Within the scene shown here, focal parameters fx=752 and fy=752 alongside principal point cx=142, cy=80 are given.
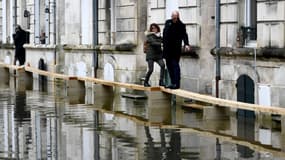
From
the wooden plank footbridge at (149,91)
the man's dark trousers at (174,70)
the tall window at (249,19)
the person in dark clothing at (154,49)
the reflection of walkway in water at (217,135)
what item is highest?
the tall window at (249,19)

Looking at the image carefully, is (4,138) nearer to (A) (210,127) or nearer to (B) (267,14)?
(A) (210,127)

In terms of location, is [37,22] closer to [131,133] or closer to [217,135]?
[131,133]

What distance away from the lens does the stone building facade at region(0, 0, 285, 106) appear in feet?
53.6

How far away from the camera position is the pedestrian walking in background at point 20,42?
32.2m

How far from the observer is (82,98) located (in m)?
21.7

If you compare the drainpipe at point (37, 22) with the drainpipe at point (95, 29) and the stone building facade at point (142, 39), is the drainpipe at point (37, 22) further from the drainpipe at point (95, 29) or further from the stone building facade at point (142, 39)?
the drainpipe at point (95, 29)

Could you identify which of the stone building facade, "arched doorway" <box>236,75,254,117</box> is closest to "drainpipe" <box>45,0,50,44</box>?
the stone building facade

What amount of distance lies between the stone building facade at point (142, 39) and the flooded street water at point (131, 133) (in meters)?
0.94

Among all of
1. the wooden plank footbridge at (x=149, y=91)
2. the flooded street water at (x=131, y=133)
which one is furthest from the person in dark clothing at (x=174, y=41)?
the flooded street water at (x=131, y=133)

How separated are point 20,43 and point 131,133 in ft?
63.6

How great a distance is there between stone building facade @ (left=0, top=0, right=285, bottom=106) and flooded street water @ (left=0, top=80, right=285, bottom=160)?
0.94 meters

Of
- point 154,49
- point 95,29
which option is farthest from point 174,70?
point 95,29

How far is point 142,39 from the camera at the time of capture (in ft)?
75.7

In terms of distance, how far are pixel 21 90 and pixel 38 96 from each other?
2.34 metres
